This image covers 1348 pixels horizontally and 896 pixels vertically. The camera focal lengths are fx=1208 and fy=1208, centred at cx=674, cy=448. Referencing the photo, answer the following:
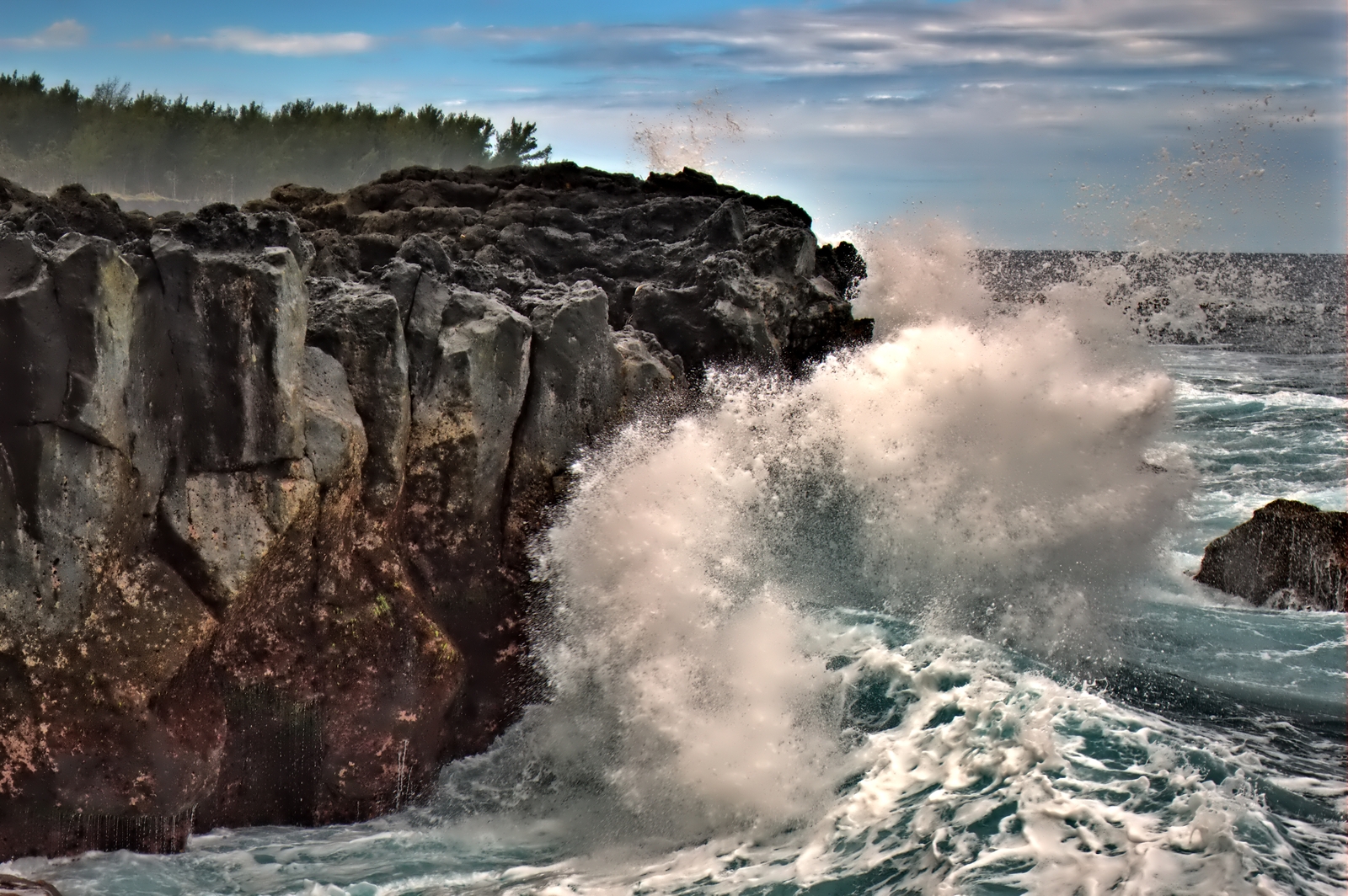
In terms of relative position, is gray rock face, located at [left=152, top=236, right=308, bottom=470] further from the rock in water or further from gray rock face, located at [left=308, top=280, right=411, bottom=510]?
the rock in water

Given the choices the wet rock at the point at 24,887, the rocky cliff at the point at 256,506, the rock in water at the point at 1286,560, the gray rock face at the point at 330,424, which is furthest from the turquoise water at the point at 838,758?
the gray rock face at the point at 330,424

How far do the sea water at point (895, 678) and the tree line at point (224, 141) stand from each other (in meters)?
40.9

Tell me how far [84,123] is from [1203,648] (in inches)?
2051

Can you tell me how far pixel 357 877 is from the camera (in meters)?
6.54

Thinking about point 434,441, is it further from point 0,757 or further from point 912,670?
point 912,670

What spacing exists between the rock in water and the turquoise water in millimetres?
547

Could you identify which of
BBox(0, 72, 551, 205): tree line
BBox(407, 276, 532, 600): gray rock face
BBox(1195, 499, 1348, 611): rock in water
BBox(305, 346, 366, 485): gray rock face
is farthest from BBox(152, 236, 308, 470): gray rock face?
BBox(0, 72, 551, 205): tree line

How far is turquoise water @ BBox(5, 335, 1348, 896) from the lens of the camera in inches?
239

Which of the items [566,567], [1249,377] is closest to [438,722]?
[566,567]

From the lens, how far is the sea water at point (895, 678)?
246 inches

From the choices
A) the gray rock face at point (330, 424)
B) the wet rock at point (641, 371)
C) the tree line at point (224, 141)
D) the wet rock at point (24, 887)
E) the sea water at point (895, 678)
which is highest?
the tree line at point (224, 141)

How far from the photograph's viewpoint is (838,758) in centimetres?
727

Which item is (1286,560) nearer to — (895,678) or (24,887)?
(895,678)

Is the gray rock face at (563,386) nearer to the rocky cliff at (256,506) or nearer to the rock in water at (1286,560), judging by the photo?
the rocky cliff at (256,506)
